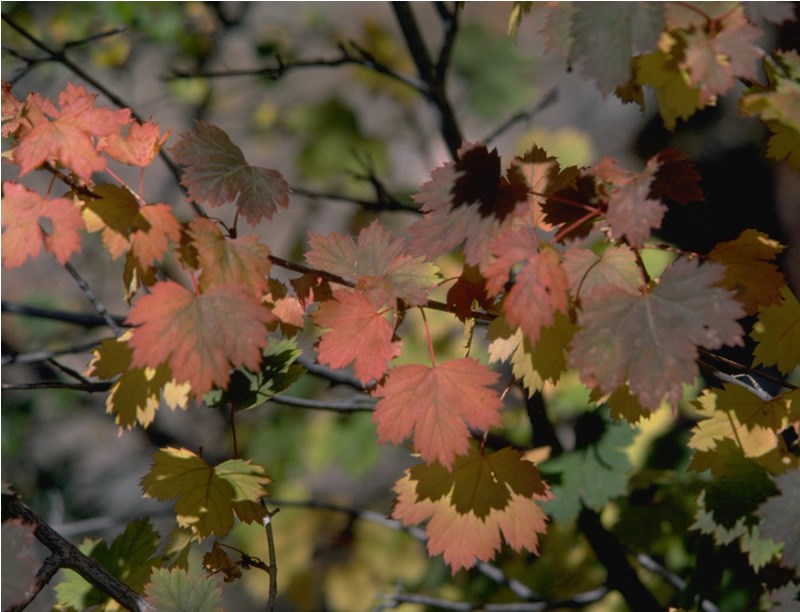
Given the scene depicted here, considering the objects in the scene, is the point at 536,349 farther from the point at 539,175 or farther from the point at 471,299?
the point at 539,175

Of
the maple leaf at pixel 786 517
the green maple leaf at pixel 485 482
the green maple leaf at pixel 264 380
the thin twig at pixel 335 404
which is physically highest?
the green maple leaf at pixel 264 380

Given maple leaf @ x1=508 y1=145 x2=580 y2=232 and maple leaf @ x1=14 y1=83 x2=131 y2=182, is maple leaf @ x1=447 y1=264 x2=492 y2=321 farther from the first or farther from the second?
maple leaf @ x1=14 y1=83 x2=131 y2=182

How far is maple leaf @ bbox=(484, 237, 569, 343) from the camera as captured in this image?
0.88m

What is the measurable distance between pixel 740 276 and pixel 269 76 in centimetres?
120

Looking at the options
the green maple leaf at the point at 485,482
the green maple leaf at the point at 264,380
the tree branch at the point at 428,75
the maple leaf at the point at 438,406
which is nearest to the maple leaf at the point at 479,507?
the green maple leaf at the point at 485,482

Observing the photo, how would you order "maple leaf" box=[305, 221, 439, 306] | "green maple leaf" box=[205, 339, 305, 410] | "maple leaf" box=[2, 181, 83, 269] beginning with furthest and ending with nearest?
"green maple leaf" box=[205, 339, 305, 410], "maple leaf" box=[305, 221, 439, 306], "maple leaf" box=[2, 181, 83, 269]

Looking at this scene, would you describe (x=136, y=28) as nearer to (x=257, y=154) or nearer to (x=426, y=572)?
(x=257, y=154)

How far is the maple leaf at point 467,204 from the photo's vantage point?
97 cm

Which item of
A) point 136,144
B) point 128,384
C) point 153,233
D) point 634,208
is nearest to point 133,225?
point 153,233

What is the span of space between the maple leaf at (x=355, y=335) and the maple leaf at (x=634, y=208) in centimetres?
32

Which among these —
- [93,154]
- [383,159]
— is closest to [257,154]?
[383,159]

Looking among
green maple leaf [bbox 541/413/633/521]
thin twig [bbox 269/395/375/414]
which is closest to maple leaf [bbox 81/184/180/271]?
thin twig [bbox 269/395/375/414]

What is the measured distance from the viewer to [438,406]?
0.98 m

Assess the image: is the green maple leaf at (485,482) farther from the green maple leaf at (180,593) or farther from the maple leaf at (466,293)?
the green maple leaf at (180,593)
